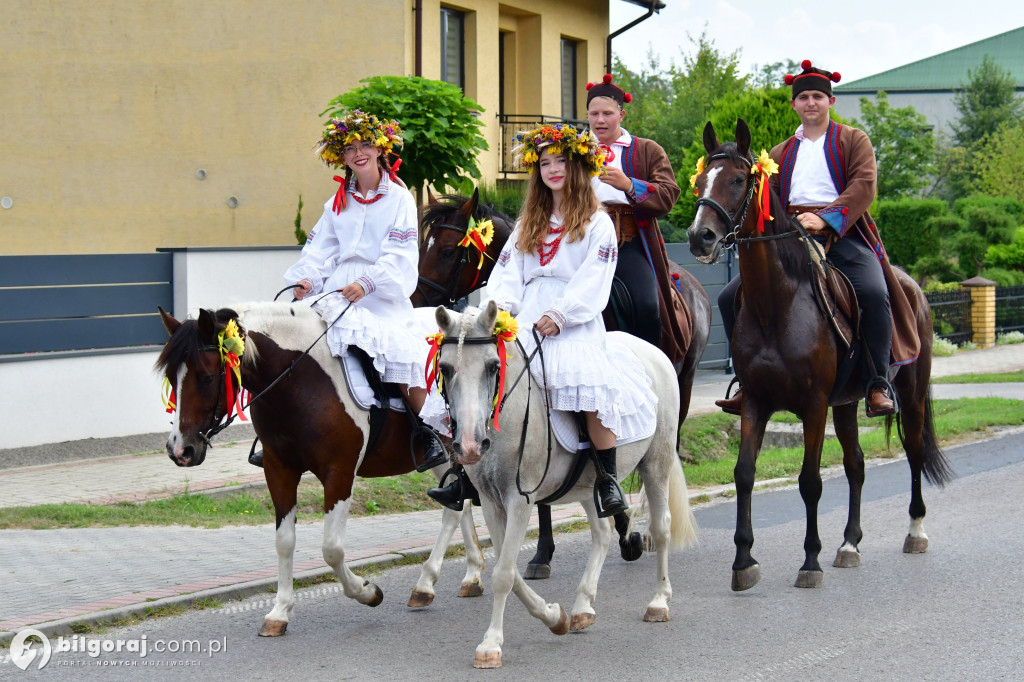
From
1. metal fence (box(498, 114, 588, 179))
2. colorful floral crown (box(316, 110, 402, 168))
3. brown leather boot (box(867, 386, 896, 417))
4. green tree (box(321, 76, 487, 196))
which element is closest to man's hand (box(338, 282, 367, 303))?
colorful floral crown (box(316, 110, 402, 168))

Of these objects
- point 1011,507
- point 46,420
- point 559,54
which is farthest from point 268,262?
point 559,54

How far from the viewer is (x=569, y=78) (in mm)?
26500

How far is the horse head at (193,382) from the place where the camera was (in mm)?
6156

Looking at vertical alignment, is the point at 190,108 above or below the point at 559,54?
below

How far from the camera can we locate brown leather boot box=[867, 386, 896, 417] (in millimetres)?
8039

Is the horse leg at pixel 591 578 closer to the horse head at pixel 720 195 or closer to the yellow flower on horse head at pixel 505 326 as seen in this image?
the yellow flower on horse head at pixel 505 326

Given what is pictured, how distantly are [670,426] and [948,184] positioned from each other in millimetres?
58920

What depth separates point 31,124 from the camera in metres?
18.4

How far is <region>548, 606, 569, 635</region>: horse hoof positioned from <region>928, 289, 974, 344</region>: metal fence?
72.3 ft

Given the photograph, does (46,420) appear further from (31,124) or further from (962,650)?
(962,650)

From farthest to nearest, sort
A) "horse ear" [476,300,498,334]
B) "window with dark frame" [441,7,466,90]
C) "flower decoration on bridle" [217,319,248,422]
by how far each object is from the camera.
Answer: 1. "window with dark frame" [441,7,466,90]
2. "flower decoration on bridle" [217,319,248,422]
3. "horse ear" [476,300,498,334]

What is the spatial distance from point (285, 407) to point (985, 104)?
6772cm

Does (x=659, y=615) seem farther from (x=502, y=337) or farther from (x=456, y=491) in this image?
(x=502, y=337)

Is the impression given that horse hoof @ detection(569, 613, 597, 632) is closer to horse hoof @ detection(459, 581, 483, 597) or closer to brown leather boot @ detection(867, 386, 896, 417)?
horse hoof @ detection(459, 581, 483, 597)
